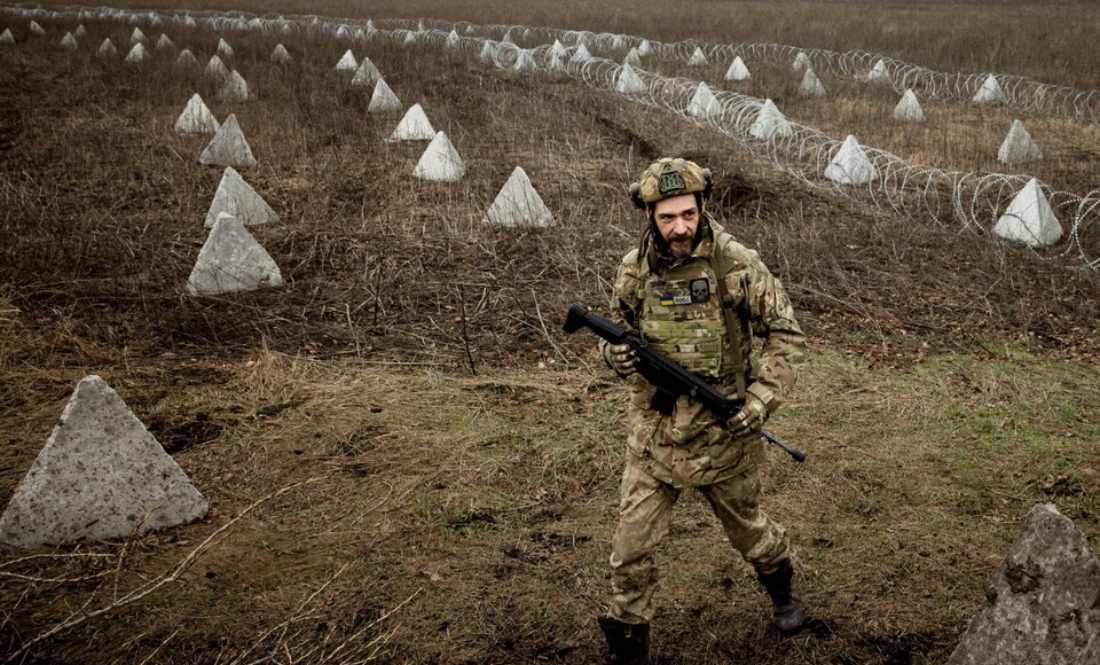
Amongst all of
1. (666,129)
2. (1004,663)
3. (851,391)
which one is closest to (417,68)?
(666,129)

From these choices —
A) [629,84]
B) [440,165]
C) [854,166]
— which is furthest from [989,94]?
[440,165]

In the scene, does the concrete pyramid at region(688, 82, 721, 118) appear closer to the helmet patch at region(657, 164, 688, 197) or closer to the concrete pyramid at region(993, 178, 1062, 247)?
the concrete pyramid at region(993, 178, 1062, 247)

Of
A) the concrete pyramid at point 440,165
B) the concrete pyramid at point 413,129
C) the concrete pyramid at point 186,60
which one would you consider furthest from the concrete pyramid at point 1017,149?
the concrete pyramid at point 186,60

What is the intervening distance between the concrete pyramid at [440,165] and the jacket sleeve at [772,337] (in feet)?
26.7

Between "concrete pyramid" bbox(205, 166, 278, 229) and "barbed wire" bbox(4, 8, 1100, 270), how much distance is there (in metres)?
5.69

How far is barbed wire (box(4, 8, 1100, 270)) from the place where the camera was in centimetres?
915

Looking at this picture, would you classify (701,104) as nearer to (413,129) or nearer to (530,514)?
(413,129)

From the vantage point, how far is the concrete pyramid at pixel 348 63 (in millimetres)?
20422

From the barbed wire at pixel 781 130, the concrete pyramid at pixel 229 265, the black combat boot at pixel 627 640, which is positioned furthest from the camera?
the barbed wire at pixel 781 130

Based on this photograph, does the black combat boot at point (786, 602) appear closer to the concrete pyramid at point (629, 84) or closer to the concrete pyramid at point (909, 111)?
the concrete pyramid at point (909, 111)

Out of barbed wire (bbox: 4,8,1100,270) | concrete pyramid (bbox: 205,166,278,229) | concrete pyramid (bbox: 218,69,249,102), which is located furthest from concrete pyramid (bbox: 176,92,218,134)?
barbed wire (bbox: 4,8,1100,270)

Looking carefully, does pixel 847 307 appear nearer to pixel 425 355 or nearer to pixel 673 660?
pixel 425 355

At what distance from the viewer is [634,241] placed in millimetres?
8477

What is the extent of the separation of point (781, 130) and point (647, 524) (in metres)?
11.2
